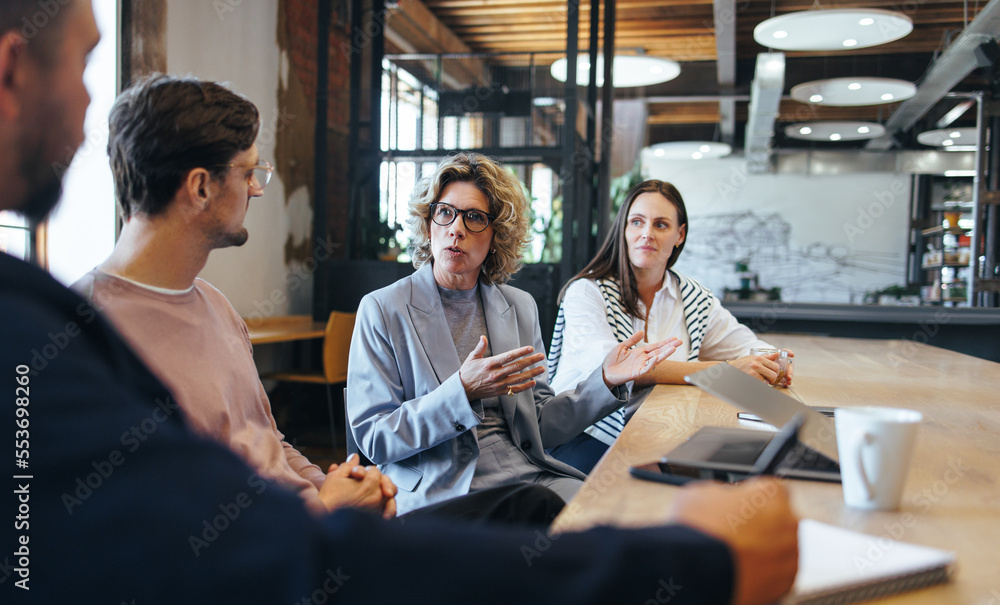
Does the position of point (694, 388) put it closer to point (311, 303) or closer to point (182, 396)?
point (182, 396)

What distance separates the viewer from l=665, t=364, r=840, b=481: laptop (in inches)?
35.8

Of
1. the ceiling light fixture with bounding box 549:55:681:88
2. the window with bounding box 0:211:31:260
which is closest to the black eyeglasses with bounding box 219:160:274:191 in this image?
the window with bounding box 0:211:31:260

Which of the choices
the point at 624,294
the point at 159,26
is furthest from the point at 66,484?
the point at 159,26

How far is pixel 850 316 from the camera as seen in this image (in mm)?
4465

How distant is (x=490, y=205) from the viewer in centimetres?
179

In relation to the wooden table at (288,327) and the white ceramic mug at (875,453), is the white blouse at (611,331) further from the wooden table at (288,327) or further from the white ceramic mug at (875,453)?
the wooden table at (288,327)

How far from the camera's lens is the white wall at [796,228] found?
10.1m

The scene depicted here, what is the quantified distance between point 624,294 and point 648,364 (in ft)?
2.71

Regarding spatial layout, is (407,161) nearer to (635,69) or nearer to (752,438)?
(635,69)

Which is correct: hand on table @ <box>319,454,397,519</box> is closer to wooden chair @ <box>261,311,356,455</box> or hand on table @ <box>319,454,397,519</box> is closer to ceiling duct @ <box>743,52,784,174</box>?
wooden chair @ <box>261,311,356,455</box>

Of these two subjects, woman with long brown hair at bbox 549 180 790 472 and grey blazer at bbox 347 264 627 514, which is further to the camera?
woman with long brown hair at bbox 549 180 790 472

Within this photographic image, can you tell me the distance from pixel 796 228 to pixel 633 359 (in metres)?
9.83

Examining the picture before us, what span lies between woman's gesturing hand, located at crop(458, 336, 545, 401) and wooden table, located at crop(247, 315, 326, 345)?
2.50m

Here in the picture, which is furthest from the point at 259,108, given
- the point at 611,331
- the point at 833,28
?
the point at 833,28
